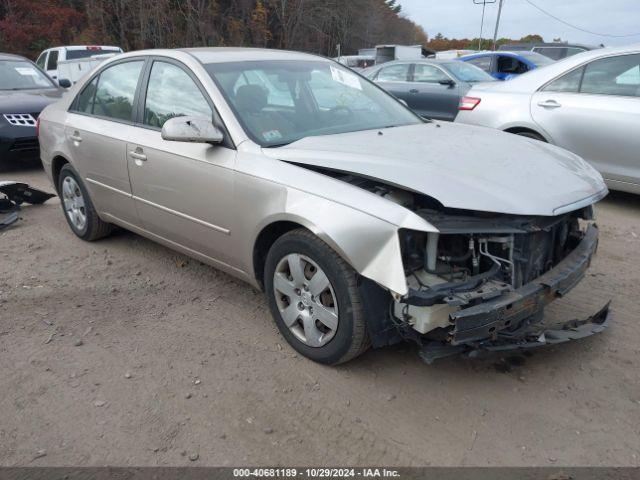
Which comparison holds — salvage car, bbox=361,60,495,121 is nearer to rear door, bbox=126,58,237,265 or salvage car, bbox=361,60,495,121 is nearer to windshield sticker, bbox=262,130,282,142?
rear door, bbox=126,58,237,265

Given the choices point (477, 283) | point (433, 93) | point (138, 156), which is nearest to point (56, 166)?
point (138, 156)

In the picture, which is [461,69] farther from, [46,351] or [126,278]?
[46,351]

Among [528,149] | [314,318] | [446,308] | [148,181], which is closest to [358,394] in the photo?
[314,318]

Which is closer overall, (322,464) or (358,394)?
(322,464)

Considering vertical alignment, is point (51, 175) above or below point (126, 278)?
above

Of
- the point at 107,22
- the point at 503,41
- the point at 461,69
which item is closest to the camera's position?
the point at 461,69

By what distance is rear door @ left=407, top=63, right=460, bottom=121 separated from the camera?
9.70 m

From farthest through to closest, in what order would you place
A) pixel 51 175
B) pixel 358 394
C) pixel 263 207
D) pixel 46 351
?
pixel 51 175 < pixel 46 351 < pixel 263 207 < pixel 358 394

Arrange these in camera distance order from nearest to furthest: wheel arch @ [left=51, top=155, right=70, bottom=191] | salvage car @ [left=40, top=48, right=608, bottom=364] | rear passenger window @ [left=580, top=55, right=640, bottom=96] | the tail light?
1. salvage car @ [left=40, top=48, right=608, bottom=364]
2. wheel arch @ [left=51, top=155, right=70, bottom=191]
3. rear passenger window @ [left=580, top=55, right=640, bottom=96]
4. the tail light

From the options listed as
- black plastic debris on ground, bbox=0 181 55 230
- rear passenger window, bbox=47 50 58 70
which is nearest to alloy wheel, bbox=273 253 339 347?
black plastic debris on ground, bbox=0 181 55 230

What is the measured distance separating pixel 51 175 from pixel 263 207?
312cm

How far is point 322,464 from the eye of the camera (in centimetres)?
233

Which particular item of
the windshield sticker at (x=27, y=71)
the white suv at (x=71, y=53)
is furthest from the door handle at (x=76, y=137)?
the white suv at (x=71, y=53)

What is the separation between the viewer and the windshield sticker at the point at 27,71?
8.82 m
